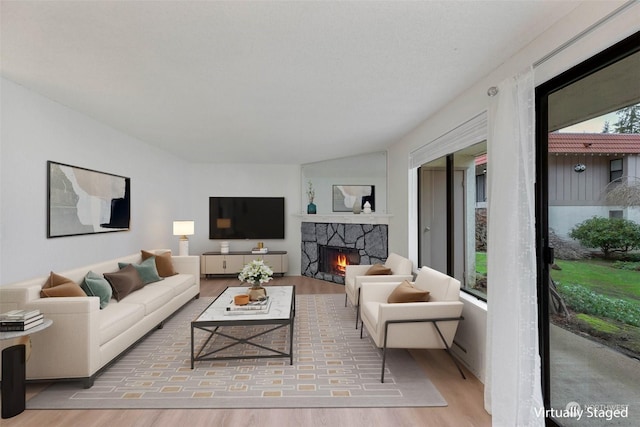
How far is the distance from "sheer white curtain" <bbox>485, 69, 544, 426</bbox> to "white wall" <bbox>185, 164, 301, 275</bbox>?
16.6ft

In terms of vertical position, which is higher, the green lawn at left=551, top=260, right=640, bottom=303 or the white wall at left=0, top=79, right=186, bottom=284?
the white wall at left=0, top=79, right=186, bottom=284

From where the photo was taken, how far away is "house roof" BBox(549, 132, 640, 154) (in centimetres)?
162

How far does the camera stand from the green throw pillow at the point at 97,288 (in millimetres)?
3125

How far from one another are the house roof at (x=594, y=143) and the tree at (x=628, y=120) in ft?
0.09

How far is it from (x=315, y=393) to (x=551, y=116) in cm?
258

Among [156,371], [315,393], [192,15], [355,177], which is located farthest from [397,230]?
[192,15]

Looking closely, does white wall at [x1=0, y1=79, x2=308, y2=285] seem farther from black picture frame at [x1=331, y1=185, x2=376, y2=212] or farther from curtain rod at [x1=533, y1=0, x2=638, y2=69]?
curtain rod at [x1=533, y1=0, x2=638, y2=69]

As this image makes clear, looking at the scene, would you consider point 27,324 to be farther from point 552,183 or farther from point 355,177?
point 355,177

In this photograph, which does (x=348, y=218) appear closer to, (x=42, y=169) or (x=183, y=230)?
(x=183, y=230)

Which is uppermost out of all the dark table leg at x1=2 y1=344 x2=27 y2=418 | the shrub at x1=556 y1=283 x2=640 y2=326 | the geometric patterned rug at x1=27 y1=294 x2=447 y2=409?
the shrub at x1=556 y1=283 x2=640 y2=326

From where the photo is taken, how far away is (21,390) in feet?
7.22

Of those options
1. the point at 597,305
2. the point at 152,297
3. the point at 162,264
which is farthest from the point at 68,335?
the point at 597,305

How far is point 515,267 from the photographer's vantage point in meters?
1.97

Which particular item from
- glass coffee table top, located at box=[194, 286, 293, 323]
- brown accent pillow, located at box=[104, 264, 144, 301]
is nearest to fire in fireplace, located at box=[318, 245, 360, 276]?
glass coffee table top, located at box=[194, 286, 293, 323]
